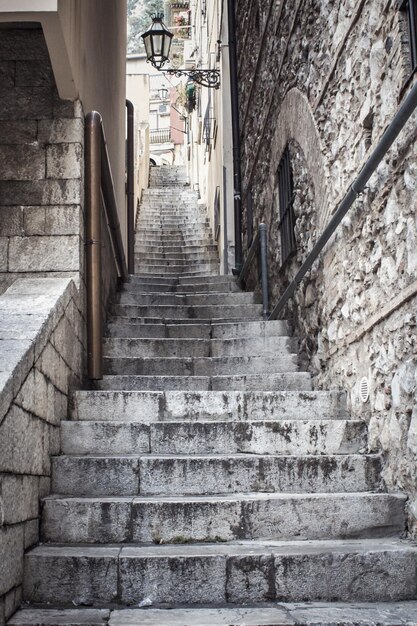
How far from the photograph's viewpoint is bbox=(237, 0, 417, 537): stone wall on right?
3352 mm

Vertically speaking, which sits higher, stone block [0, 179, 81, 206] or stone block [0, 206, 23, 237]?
stone block [0, 179, 81, 206]

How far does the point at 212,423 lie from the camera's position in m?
3.98

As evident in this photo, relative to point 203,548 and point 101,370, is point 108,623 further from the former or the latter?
point 101,370

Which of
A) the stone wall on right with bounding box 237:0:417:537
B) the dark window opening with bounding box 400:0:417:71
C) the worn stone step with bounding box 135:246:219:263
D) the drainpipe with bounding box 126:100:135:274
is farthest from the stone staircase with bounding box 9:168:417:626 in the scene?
the worn stone step with bounding box 135:246:219:263

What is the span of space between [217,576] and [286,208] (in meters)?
3.79

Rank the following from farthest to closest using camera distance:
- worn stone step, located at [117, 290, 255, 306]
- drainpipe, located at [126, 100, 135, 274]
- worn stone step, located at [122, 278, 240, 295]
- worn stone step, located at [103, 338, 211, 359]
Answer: drainpipe, located at [126, 100, 135, 274] < worn stone step, located at [122, 278, 240, 295] < worn stone step, located at [117, 290, 255, 306] < worn stone step, located at [103, 338, 211, 359]

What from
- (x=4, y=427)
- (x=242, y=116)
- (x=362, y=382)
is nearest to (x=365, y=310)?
(x=362, y=382)

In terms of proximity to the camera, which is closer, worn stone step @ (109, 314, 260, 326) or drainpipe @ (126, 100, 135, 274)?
worn stone step @ (109, 314, 260, 326)

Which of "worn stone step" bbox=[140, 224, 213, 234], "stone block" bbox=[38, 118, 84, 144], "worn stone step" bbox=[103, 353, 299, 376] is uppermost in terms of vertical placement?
"worn stone step" bbox=[140, 224, 213, 234]

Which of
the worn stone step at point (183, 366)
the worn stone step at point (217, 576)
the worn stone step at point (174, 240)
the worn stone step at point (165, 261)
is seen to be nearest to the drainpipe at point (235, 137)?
the worn stone step at point (165, 261)

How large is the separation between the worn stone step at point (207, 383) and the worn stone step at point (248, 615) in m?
2.06

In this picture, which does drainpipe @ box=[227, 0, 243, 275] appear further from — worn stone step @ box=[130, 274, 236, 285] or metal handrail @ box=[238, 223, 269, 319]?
metal handrail @ box=[238, 223, 269, 319]

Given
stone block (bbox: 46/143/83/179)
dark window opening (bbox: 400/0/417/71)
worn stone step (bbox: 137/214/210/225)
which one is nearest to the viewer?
dark window opening (bbox: 400/0/417/71)

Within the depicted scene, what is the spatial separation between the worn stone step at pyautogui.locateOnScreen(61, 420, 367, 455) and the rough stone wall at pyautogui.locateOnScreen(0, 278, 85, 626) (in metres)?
0.18
